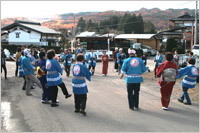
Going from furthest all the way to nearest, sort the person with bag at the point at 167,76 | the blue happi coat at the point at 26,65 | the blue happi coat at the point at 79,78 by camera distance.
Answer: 1. the blue happi coat at the point at 26,65
2. the person with bag at the point at 167,76
3. the blue happi coat at the point at 79,78

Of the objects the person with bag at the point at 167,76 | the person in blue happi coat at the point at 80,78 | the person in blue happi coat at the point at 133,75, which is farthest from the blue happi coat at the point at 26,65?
the person with bag at the point at 167,76

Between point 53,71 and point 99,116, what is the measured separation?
6.63 feet

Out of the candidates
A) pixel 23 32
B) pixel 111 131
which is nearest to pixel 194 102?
pixel 111 131

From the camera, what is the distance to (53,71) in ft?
23.4

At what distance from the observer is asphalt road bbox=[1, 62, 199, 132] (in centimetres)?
555

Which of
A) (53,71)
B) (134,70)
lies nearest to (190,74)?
(134,70)

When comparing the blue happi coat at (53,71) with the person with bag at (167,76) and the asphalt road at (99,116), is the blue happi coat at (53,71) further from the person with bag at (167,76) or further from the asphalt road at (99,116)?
the person with bag at (167,76)

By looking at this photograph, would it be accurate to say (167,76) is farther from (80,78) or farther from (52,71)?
(52,71)

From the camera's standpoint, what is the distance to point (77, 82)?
6.48 meters

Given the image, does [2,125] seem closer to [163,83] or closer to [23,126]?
[23,126]

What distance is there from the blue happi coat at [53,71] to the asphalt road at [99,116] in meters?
0.83

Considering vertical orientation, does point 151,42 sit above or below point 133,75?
above

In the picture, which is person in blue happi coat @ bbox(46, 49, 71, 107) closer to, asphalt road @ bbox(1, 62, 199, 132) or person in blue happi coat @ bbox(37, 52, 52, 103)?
person in blue happi coat @ bbox(37, 52, 52, 103)

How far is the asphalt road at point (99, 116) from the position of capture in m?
5.55
